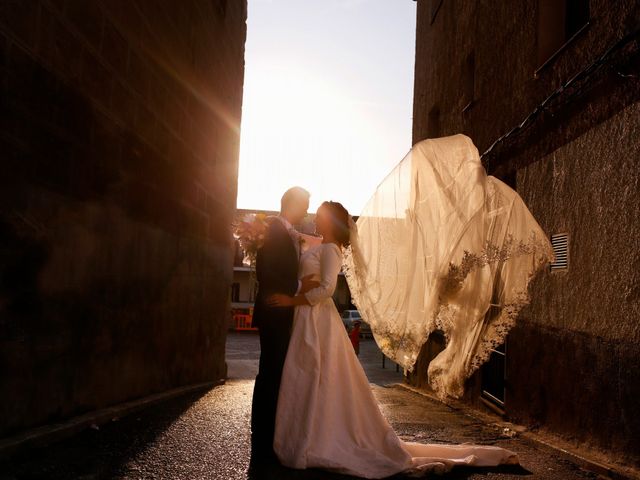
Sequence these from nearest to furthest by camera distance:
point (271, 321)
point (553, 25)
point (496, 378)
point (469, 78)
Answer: point (271, 321)
point (553, 25)
point (496, 378)
point (469, 78)

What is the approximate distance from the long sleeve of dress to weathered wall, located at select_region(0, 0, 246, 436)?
1933 millimetres

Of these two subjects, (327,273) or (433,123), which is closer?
(327,273)

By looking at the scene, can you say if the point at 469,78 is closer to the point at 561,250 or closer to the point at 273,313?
the point at 561,250

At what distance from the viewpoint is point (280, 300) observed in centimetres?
431

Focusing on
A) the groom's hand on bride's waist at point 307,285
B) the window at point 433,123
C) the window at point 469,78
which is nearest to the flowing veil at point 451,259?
the groom's hand on bride's waist at point 307,285

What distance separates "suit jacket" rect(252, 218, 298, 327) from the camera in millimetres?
4355

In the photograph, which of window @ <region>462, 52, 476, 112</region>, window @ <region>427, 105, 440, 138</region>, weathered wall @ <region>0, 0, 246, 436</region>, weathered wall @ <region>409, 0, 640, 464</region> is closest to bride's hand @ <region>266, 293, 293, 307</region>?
weathered wall @ <region>0, 0, 246, 436</region>

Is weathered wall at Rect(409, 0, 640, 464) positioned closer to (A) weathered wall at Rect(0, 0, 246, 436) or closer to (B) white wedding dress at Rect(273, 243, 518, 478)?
(B) white wedding dress at Rect(273, 243, 518, 478)

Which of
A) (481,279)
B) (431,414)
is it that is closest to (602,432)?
(481,279)

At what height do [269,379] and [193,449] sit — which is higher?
[269,379]

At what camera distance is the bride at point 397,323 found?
4.03 meters

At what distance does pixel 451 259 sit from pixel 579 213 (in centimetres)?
220

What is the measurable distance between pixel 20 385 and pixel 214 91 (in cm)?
606

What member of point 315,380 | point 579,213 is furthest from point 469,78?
Result: point 315,380
